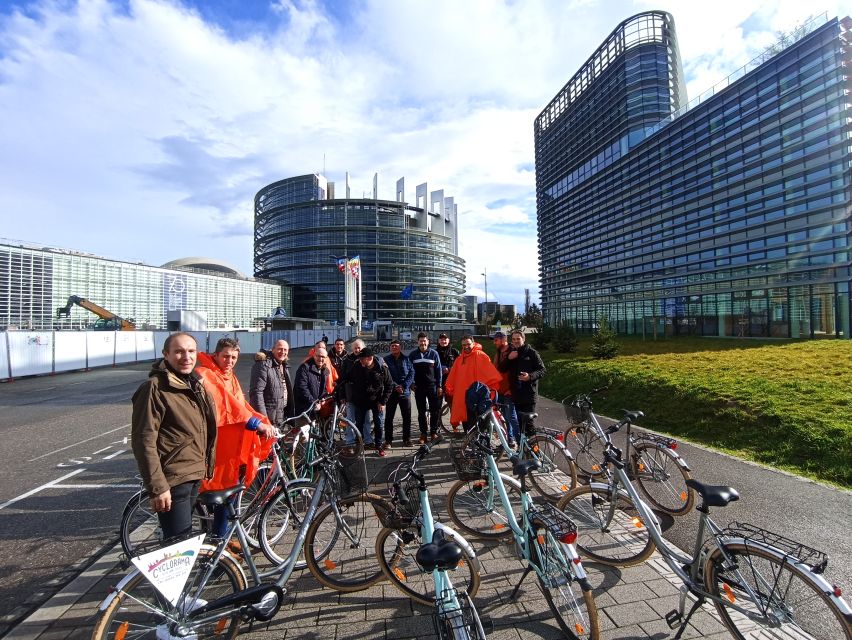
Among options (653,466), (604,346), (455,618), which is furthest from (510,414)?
(604,346)

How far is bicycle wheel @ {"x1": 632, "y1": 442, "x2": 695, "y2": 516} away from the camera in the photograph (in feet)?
14.0

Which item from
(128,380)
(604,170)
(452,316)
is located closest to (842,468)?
(128,380)

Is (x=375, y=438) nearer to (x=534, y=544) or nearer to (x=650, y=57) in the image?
(x=534, y=544)

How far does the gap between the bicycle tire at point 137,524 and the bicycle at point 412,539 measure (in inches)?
70.9

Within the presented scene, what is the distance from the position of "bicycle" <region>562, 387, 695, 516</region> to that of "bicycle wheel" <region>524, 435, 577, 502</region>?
276 mm

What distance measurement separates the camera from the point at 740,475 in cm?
510

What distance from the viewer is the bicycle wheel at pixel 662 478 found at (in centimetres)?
425

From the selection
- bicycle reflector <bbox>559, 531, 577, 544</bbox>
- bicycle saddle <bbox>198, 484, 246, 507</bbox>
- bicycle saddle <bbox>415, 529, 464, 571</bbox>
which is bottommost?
bicycle reflector <bbox>559, 531, 577, 544</bbox>

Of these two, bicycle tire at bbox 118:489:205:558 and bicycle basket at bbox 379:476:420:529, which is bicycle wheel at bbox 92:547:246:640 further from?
bicycle tire at bbox 118:489:205:558

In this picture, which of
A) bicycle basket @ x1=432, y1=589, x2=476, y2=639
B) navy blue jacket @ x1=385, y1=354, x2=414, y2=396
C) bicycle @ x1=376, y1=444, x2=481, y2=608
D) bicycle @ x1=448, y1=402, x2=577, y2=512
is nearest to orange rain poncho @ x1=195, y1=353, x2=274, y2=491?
bicycle @ x1=376, y1=444, x2=481, y2=608

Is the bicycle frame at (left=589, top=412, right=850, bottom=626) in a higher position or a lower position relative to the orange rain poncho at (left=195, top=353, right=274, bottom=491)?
lower

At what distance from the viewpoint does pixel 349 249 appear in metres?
100

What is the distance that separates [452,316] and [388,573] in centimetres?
11222

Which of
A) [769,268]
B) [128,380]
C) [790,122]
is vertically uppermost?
[790,122]
